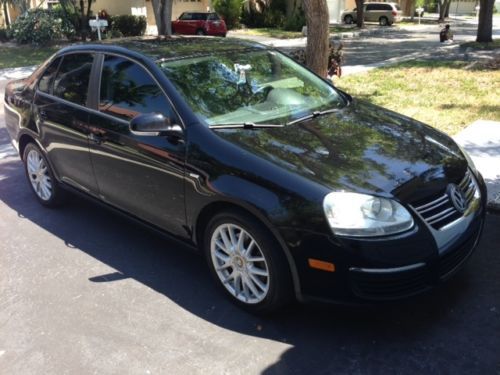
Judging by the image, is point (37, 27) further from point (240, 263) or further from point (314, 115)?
point (240, 263)

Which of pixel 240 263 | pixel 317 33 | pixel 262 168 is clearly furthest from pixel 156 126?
pixel 317 33

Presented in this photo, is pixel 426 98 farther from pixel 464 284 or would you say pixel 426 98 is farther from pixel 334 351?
pixel 334 351

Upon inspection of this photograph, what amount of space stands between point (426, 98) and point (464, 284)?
6.63 m

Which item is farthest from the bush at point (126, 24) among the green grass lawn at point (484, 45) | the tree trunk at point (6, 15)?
the green grass lawn at point (484, 45)

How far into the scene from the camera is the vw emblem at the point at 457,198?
3.15m

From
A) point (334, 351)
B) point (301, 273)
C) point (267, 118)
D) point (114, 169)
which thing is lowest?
point (334, 351)

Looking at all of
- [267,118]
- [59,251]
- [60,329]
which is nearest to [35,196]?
[59,251]

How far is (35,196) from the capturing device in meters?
5.43

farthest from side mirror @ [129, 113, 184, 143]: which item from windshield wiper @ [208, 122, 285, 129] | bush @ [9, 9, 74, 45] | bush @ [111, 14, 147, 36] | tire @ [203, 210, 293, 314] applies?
bush @ [111, 14, 147, 36]

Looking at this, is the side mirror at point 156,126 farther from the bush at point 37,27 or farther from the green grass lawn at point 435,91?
the bush at point 37,27

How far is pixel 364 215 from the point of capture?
2832mm

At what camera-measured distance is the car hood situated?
9.88 ft

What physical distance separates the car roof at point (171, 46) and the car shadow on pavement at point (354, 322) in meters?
1.57

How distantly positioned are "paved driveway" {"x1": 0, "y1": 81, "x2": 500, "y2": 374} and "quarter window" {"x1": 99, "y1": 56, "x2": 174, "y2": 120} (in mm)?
1178
